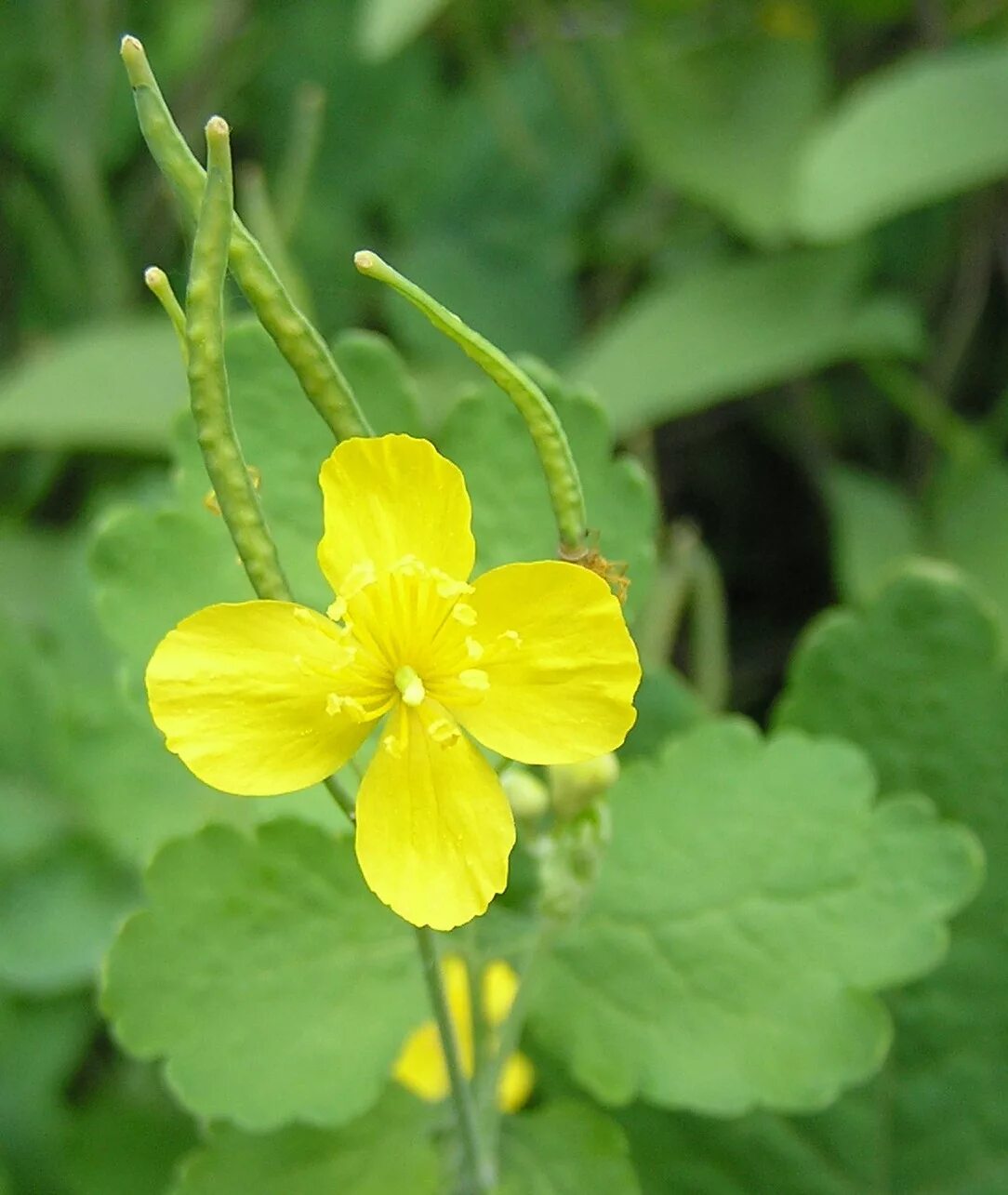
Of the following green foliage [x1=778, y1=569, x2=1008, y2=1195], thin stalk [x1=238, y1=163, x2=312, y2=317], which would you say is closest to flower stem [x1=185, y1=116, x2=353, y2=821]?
green foliage [x1=778, y1=569, x2=1008, y2=1195]

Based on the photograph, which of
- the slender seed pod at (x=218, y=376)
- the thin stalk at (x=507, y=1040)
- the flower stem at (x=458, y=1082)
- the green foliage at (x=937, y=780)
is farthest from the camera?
the green foliage at (x=937, y=780)

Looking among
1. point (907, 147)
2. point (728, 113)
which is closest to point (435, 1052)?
point (907, 147)

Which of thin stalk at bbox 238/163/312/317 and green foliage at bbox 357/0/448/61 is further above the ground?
green foliage at bbox 357/0/448/61

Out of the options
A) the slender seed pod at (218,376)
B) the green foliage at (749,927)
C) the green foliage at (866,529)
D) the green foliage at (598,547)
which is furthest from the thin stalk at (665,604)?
the slender seed pod at (218,376)

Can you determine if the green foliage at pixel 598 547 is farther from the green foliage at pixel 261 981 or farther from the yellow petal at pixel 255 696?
the yellow petal at pixel 255 696

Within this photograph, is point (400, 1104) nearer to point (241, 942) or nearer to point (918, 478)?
point (241, 942)

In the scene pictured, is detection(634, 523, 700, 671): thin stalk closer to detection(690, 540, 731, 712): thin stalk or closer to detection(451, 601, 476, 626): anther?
detection(690, 540, 731, 712): thin stalk

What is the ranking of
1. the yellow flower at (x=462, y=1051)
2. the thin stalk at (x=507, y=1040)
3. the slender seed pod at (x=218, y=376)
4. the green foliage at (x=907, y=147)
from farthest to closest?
the green foliage at (x=907, y=147) < the yellow flower at (x=462, y=1051) < the thin stalk at (x=507, y=1040) < the slender seed pod at (x=218, y=376)

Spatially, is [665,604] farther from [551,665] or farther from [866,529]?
[551,665]
